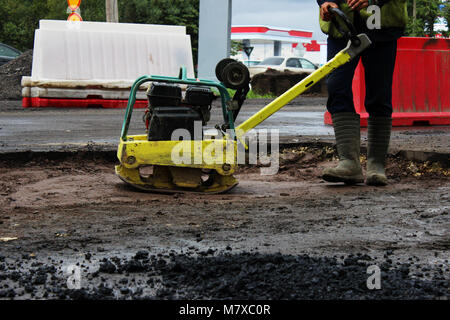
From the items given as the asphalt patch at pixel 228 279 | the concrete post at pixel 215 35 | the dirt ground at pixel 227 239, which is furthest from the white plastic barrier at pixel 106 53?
the asphalt patch at pixel 228 279

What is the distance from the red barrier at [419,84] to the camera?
9477 millimetres

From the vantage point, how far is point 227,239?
11.2 ft

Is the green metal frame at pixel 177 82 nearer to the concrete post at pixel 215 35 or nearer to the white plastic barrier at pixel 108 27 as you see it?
the white plastic barrier at pixel 108 27

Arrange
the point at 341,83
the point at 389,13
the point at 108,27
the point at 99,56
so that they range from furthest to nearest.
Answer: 1. the point at 108,27
2. the point at 99,56
3. the point at 341,83
4. the point at 389,13

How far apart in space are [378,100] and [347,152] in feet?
1.57

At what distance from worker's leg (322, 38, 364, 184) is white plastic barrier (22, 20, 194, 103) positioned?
7.86m

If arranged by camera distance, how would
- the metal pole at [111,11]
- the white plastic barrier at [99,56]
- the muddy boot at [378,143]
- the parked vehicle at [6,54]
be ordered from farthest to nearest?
the parked vehicle at [6,54] < the metal pole at [111,11] < the white plastic barrier at [99,56] < the muddy boot at [378,143]

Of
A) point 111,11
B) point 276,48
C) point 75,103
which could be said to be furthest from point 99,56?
point 276,48

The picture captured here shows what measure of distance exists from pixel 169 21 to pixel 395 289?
3537 cm

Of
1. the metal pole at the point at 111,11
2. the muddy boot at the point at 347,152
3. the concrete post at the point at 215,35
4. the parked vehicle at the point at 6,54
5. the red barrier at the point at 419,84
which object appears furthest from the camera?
the parked vehicle at the point at 6,54

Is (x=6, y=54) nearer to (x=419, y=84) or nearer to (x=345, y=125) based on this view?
(x=419, y=84)

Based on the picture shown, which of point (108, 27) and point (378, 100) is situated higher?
point (108, 27)

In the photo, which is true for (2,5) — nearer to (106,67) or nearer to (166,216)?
(106,67)
